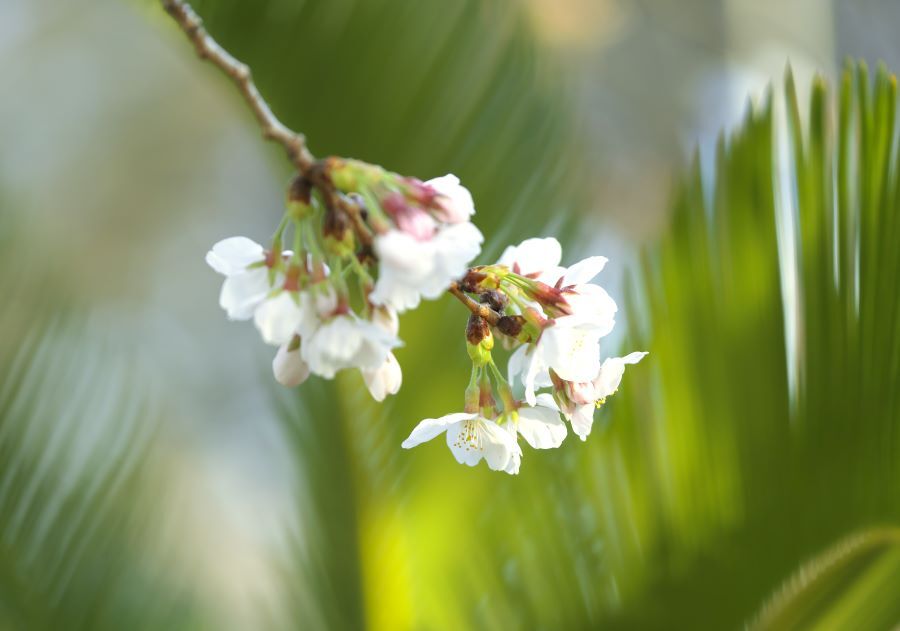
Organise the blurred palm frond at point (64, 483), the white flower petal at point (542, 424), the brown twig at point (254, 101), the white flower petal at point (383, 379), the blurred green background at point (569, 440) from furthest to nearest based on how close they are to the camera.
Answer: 1. the blurred palm frond at point (64, 483)
2. the blurred green background at point (569, 440)
3. the white flower petal at point (542, 424)
4. the white flower petal at point (383, 379)
5. the brown twig at point (254, 101)

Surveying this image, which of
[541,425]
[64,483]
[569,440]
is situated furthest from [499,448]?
[64,483]

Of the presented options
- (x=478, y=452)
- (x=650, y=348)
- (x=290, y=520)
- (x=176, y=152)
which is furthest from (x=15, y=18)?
(x=478, y=452)

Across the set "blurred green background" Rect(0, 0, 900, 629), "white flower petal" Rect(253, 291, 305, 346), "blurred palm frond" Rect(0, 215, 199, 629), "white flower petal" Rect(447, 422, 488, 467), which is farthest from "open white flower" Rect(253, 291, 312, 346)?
"blurred palm frond" Rect(0, 215, 199, 629)

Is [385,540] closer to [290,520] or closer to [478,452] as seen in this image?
[290,520]

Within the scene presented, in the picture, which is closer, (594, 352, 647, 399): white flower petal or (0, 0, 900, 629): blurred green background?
(594, 352, 647, 399): white flower petal

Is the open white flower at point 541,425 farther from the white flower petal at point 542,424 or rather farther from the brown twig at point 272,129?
the brown twig at point 272,129

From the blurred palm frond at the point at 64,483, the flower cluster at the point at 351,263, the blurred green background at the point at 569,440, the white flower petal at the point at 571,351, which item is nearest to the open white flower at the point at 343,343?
the flower cluster at the point at 351,263

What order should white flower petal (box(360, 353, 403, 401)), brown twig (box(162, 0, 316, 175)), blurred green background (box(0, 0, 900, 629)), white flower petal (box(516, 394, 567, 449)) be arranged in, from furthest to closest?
blurred green background (box(0, 0, 900, 629)) < white flower petal (box(516, 394, 567, 449)) < white flower petal (box(360, 353, 403, 401)) < brown twig (box(162, 0, 316, 175))

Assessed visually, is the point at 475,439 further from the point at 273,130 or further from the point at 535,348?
the point at 273,130

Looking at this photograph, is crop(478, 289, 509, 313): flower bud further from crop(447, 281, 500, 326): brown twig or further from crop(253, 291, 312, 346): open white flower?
crop(253, 291, 312, 346): open white flower
